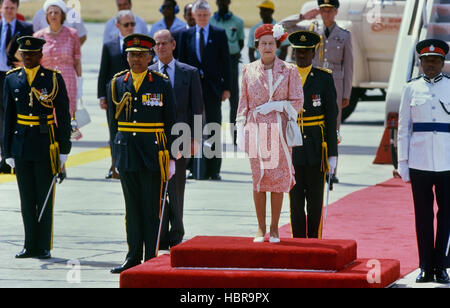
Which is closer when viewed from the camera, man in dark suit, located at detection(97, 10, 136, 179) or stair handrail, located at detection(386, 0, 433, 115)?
man in dark suit, located at detection(97, 10, 136, 179)

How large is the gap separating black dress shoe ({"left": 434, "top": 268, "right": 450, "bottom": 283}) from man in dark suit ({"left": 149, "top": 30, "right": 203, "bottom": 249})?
2.41 metres

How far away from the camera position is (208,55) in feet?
47.5

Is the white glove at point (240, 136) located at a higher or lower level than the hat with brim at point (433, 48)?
lower

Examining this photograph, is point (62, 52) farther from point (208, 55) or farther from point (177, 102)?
point (177, 102)

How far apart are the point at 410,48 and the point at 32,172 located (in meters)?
Answer: 5.90

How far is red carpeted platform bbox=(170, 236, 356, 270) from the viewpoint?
866 cm

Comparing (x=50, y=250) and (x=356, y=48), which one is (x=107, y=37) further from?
(x=50, y=250)

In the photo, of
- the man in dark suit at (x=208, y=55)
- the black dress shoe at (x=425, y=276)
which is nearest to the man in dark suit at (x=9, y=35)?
the man in dark suit at (x=208, y=55)

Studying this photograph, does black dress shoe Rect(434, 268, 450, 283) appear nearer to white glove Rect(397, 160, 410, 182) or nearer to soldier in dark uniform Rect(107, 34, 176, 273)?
white glove Rect(397, 160, 410, 182)

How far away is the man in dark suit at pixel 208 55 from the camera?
47.4 ft

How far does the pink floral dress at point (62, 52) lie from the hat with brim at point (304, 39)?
5.05 metres

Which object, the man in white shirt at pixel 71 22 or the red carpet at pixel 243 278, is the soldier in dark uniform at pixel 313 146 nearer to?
the red carpet at pixel 243 278

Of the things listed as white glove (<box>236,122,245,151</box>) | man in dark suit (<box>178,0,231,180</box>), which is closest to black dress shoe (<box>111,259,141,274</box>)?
white glove (<box>236,122,245,151</box>)

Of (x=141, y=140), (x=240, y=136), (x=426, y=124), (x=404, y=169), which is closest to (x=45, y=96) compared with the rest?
(x=141, y=140)
